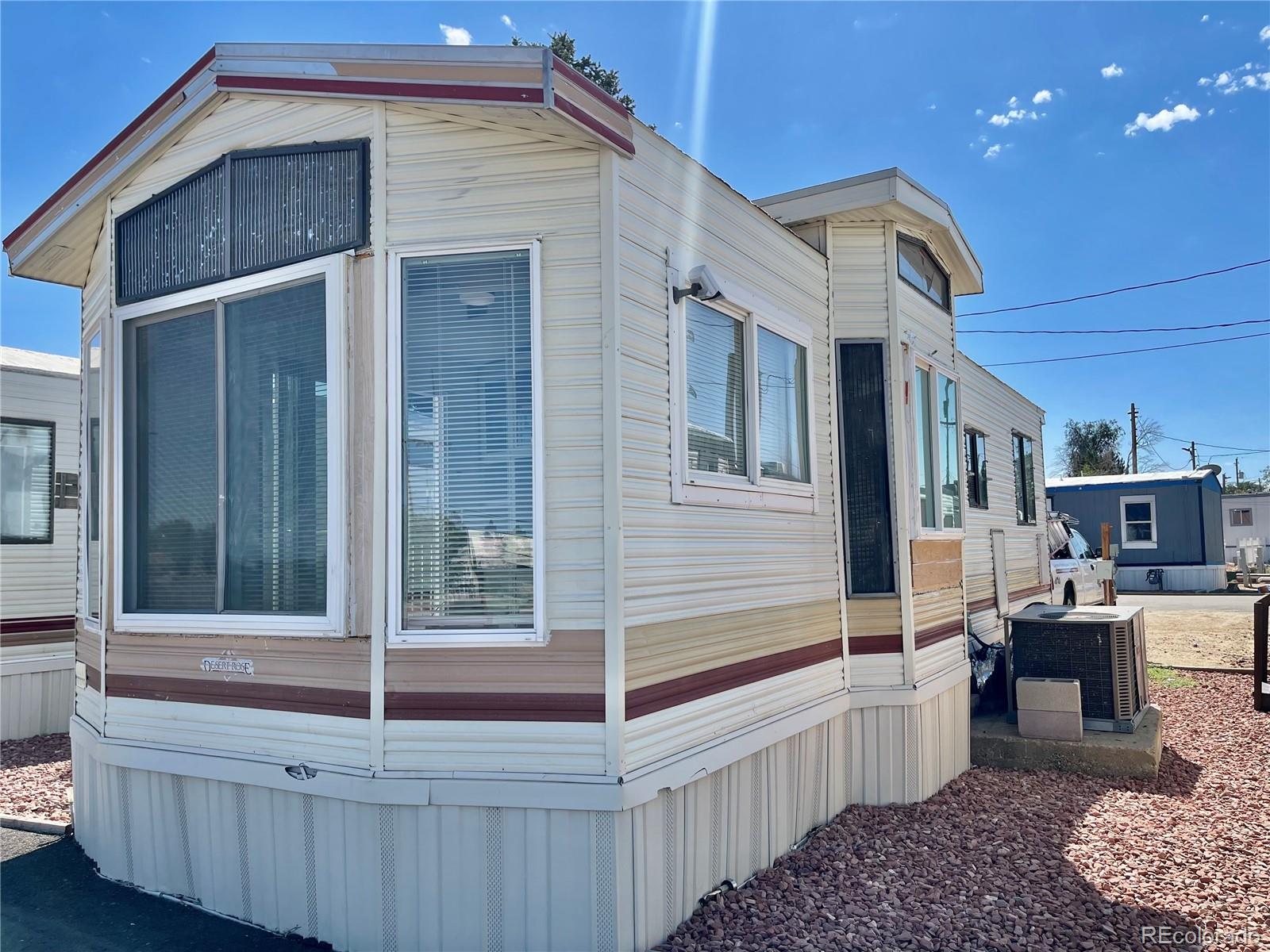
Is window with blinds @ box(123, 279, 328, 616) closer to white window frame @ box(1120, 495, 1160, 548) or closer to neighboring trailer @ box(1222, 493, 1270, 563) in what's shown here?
white window frame @ box(1120, 495, 1160, 548)

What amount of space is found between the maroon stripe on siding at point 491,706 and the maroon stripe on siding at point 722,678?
0.17 metres

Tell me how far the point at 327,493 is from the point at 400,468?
0.36 m

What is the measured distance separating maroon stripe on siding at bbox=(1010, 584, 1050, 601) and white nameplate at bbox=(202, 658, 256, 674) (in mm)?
7427

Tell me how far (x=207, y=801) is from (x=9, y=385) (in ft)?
16.7

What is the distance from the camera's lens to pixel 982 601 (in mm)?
8000

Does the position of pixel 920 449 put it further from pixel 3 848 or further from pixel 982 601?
pixel 3 848

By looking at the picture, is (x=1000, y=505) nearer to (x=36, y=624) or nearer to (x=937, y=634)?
(x=937, y=634)

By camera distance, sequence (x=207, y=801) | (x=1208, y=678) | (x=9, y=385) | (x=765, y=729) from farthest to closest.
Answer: (x=1208, y=678)
(x=9, y=385)
(x=765, y=729)
(x=207, y=801)

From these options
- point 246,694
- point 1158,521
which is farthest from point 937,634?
point 1158,521

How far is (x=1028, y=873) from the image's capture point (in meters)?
4.43

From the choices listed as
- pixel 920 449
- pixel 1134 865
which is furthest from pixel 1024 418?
pixel 1134 865

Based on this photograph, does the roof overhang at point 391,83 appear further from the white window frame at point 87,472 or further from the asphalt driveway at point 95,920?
the asphalt driveway at point 95,920

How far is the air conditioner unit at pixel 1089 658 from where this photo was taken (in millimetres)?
6504

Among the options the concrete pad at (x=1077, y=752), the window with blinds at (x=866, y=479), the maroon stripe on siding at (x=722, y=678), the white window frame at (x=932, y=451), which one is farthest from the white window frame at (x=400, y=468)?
the concrete pad at (x=1077, y=752)
